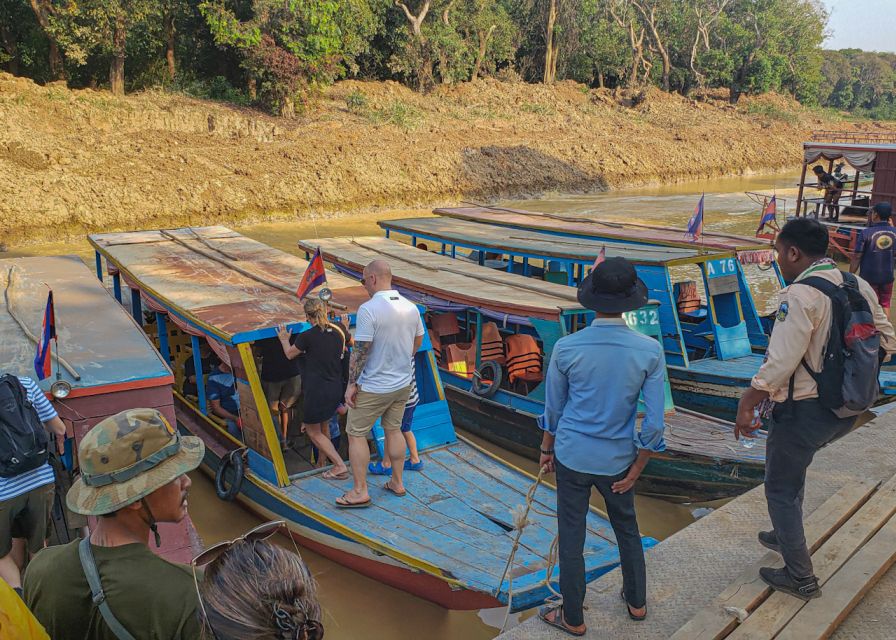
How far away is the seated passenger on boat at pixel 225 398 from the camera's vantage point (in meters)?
7.32

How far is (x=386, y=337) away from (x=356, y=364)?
0.31 m

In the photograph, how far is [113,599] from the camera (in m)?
2.01

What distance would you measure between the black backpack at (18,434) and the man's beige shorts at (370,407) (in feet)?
6.82

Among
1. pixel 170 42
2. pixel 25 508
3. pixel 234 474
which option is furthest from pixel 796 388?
pixel 170 42

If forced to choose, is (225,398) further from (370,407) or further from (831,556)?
(831,556)

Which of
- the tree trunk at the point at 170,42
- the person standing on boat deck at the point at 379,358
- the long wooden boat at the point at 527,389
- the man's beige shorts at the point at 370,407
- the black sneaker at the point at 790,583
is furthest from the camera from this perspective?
the tree trunk at the point at 170,42

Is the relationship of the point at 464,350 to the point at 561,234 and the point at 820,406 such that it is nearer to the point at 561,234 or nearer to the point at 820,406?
the point at 561,234

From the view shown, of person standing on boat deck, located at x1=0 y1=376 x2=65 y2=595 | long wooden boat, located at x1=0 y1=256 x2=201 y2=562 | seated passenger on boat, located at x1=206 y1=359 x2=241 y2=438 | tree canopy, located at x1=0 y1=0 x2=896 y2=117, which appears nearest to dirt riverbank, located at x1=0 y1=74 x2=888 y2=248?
tree canopy, located at x1=0 y1=0 x2=896 y2=117

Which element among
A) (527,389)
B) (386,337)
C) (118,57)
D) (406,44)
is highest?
(406,44)

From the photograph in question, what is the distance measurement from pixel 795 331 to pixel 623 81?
46101 mm

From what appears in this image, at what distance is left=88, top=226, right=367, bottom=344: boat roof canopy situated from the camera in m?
6.50

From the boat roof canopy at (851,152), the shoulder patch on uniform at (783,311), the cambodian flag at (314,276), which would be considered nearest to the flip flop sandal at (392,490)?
the cambodian flag at (314,276)

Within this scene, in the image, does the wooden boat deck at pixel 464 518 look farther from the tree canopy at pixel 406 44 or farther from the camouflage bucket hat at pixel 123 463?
the tree canopy at pixel 406 44

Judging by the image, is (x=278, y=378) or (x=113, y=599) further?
(x=278, y=378)
